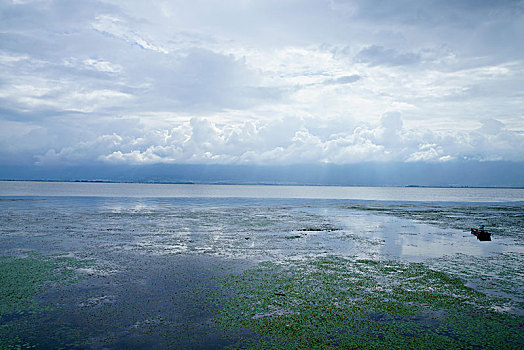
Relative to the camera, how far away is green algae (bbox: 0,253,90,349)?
38.6 feet

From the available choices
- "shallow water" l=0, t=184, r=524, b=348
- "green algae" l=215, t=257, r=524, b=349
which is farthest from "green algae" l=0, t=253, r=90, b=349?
"green algae" l=215, t=257, r=524, b=349

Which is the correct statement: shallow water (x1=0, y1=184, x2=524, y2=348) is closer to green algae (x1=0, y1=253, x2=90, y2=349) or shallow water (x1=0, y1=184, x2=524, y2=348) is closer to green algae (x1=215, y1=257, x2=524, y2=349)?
green algae (x1=0, y1=253, x2=90, y2=349)

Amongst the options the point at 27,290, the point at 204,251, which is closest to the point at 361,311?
the point at 204,251

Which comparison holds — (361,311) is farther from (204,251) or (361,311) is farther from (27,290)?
(27,290)

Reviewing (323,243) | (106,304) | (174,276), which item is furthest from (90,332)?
(323,243)

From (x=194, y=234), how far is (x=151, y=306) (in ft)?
65.2

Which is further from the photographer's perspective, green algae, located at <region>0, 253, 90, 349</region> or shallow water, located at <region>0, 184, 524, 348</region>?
shallow water, located at <region>0, 184, 524, 348</region>

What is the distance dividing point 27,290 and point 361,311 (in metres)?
14.6

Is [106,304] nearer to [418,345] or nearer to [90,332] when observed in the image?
[90,332]

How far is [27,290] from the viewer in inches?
644

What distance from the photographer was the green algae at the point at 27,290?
464 inches

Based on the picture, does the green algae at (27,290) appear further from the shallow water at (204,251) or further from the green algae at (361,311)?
the green algae at (361,311)

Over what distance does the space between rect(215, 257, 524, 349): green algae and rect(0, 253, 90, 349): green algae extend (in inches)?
251

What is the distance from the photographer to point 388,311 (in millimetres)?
14430
